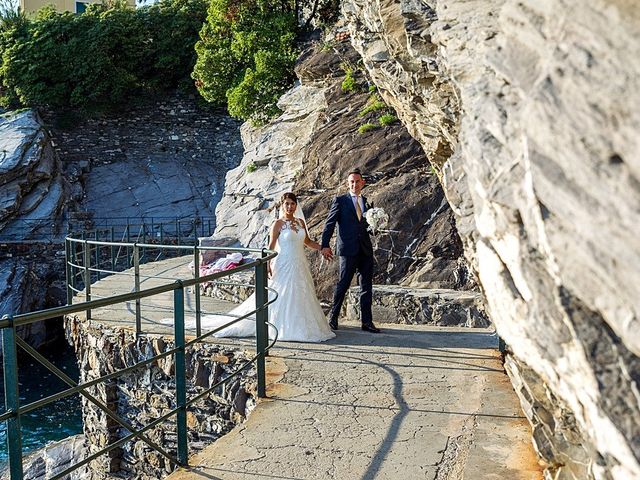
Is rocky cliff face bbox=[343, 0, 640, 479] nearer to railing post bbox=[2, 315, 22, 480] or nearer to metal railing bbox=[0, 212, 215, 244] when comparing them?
railing post bbox=[2, 315, 22, 480]

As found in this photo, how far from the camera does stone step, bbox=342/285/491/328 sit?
8.06 metres

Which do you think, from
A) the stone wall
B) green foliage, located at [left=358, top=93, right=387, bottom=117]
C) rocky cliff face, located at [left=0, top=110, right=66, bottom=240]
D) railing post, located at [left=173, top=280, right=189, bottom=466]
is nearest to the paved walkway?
railing post, located at [left=173, top=280, right=189, bottom=466]

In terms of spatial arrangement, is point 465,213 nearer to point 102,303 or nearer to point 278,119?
point 102,303

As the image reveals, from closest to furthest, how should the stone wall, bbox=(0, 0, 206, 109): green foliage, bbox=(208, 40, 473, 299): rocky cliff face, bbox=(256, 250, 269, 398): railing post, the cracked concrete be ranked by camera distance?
the cracked concrete
bbox=(256, 250, 269, 398): railing post
the stone wall
bbox=(208, 40, 473, 299): rocky cliff face
bbox=(0, 0, 206, 109): green foliage

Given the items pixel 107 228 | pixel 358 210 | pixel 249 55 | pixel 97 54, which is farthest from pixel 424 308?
pixel 97 54

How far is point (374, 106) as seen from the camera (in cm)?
1212

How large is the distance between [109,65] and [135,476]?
69.4 feet

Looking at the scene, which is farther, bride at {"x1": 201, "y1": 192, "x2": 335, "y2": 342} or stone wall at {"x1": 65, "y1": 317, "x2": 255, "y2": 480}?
bride at {"x1": 201, "y1": 192, "x2": 335, "y2": 342}

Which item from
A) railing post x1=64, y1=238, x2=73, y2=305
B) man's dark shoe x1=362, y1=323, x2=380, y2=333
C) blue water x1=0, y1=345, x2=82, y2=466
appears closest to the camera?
man's dark shoe x1=362, y1=323, x2=380, y2=333

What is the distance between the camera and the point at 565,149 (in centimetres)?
194

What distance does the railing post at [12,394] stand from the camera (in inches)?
115

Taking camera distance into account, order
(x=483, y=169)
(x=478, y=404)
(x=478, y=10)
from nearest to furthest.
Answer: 1. (x=483, y=169)
2. (x=478, y=10)
3. (x=478, y=404)

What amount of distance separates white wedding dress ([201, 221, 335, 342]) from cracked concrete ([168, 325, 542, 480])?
0.24 m

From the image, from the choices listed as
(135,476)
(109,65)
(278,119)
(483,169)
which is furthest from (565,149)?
(109,65)
